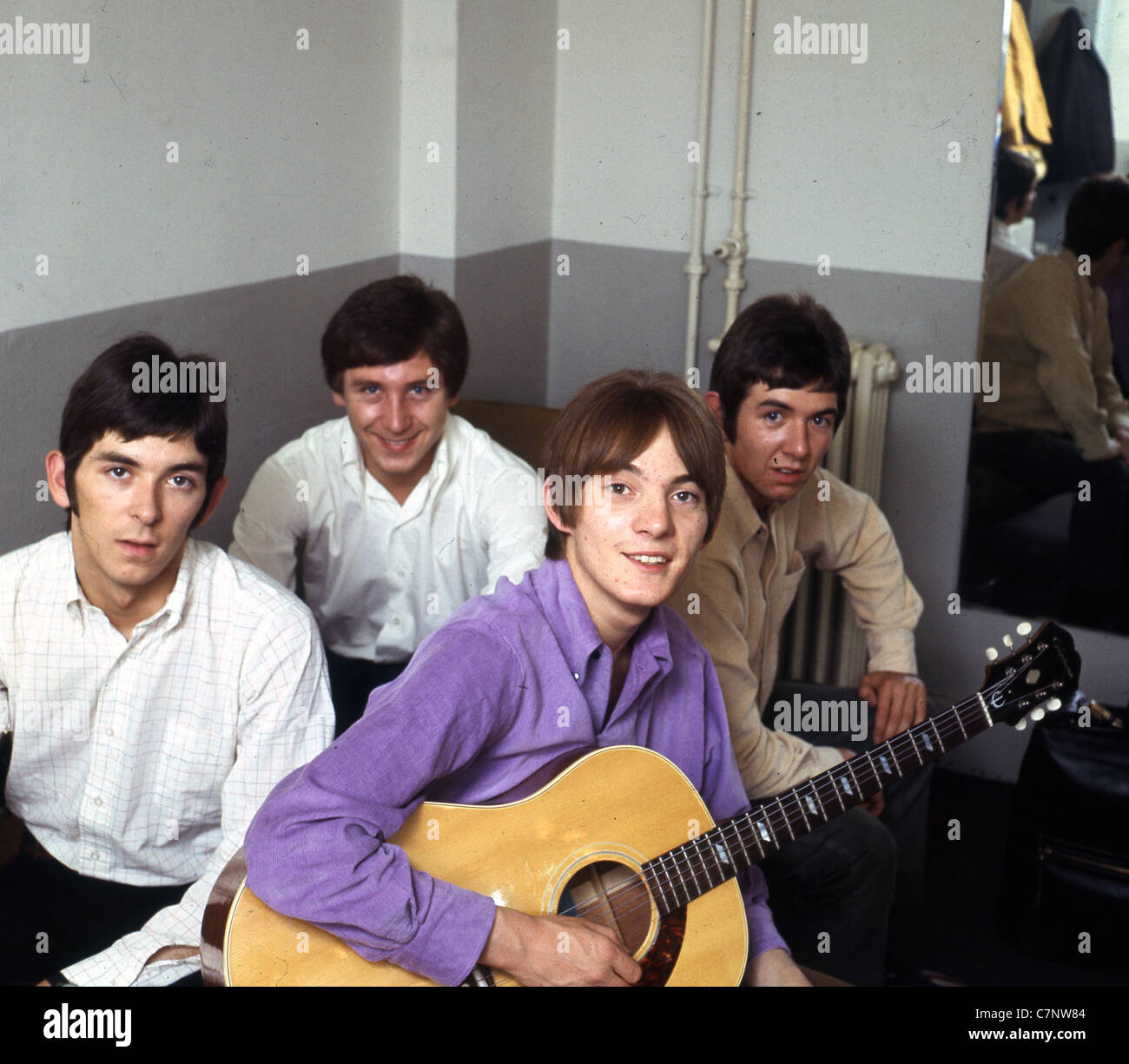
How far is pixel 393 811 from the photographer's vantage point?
1.38 meters

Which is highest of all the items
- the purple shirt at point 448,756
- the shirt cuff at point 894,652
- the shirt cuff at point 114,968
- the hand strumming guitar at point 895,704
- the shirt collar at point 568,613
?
the shirt collar at point 568,613

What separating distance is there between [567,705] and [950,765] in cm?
207

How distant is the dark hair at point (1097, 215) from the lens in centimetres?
289

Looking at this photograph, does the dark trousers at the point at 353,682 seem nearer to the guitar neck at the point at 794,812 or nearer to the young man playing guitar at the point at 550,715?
the young man playing guitar at the point at 550,715

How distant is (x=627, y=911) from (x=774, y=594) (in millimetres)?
828

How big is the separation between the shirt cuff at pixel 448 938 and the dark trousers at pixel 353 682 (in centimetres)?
113

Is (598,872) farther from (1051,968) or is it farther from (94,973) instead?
(1051,968)

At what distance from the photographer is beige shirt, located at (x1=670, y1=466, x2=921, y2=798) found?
6.60 feet

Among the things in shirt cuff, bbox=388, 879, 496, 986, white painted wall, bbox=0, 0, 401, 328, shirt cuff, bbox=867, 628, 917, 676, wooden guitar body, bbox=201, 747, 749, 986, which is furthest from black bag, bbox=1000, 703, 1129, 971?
white painted wall, bbox=0, 0, 401, 328

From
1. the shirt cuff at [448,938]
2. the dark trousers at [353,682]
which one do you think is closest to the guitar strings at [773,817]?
the shirt cuff at [448,938]

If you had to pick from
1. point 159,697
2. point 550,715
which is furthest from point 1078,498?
point 159,697

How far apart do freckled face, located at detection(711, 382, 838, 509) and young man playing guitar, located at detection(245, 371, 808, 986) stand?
481 millimetres

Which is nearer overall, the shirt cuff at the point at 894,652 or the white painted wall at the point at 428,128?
the shirt cuff at the point at 894,652

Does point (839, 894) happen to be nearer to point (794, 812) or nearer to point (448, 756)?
point (794, 812)
